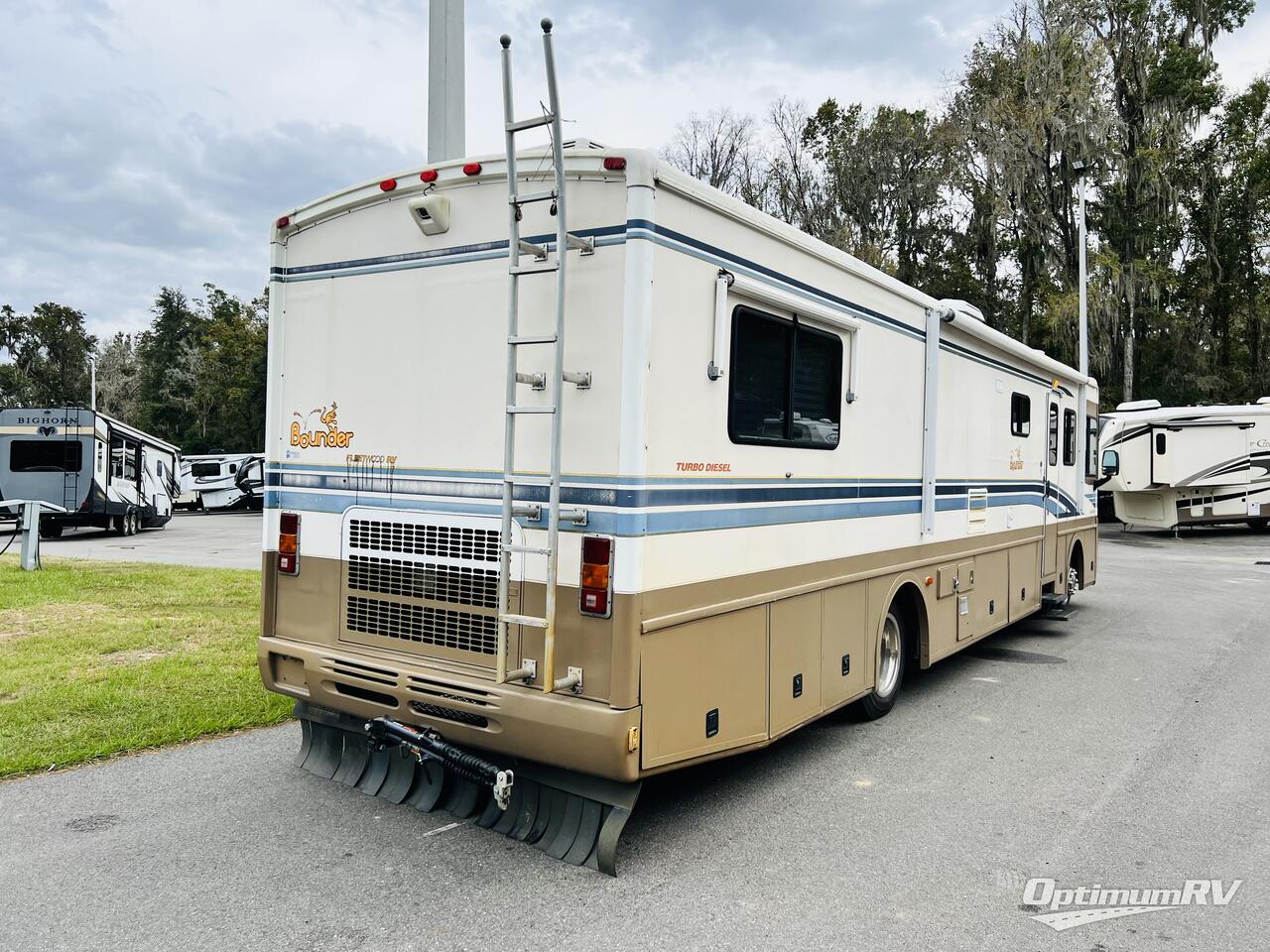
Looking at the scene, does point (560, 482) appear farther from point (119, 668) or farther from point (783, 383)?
point (119, 668)

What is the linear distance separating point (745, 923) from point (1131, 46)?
3142 centimetres

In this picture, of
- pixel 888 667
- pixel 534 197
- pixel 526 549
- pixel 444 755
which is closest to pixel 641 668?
pixel 526 549

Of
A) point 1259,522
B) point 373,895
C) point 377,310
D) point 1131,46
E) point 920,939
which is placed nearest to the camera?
point 920,939

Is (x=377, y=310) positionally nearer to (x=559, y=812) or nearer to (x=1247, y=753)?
(x=559, y=812)

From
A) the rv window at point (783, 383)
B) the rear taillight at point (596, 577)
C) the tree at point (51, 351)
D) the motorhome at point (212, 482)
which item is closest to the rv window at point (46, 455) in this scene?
the motorhome at point (212, 482)

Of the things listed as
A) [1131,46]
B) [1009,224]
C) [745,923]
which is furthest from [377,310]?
[1131,46]

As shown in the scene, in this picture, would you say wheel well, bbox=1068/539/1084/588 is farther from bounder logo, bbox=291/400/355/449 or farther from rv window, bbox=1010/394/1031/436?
bounder logo, bbox=291/400/355/449

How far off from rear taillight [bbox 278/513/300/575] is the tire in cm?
355

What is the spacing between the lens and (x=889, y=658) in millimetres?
6195

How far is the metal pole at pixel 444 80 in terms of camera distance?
6996 millimetres

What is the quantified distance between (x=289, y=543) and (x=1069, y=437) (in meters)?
8.06

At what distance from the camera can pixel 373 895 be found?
11.8 ft

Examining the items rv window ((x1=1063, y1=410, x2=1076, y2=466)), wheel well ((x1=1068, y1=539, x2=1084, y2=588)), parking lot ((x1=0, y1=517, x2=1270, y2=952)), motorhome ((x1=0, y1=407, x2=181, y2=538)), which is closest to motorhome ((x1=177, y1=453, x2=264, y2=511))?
motorhome ((x1=0, y1=407, x2=181, y2=538))

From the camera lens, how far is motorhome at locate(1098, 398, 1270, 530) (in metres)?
19.6
